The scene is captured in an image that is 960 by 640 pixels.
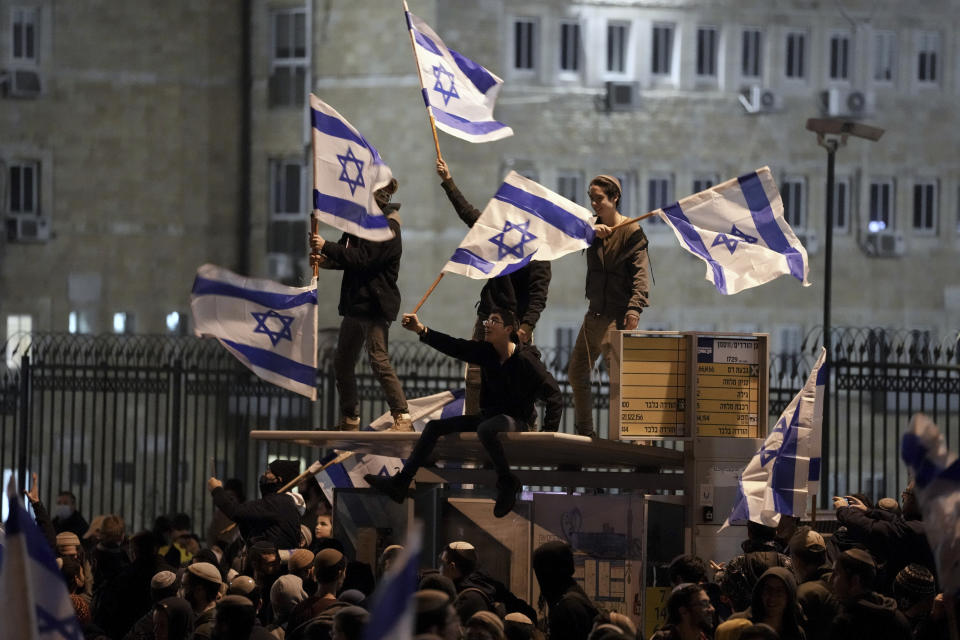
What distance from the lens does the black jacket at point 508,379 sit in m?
11.2

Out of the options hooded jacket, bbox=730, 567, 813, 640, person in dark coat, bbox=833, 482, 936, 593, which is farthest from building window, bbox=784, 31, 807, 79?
hooded jacket, bbox=730, 567, 813, 640

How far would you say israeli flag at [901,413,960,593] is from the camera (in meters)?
7.10

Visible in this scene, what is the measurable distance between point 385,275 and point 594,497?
2.30 metres

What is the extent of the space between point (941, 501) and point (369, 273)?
6133 millimetres

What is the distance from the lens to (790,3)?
3228 cm

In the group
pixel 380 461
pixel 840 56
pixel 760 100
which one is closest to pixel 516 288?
pixel 380 461

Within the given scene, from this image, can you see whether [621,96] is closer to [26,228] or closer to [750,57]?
[750,57]

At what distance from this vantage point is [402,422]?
12711 millimetres

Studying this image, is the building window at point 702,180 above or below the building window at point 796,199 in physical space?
above

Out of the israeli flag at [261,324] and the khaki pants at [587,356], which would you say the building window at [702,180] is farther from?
the israeli flag at [261,324]

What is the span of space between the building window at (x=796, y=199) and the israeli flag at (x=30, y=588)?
85.5 feet

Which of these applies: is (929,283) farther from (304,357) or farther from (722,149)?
(304,357)

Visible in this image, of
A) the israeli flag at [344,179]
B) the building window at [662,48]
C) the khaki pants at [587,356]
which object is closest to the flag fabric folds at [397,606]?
the israeli flag at [344,179]

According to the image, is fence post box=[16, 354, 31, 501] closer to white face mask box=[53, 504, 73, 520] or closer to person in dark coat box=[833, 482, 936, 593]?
white face mask box=[53, 504, 73, 520]
